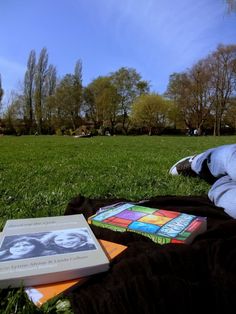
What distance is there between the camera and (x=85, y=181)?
405 cm

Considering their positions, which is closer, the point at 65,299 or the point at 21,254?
the point at 65,299

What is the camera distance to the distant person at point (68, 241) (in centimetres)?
151

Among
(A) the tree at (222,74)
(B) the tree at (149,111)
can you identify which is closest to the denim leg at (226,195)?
(A) the tree at (222,74)

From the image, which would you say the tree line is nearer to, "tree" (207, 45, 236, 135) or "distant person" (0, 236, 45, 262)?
"tree" (207, 45, 236, 135)

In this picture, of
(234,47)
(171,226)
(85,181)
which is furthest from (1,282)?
(234,47)

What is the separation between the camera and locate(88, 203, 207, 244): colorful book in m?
1.69

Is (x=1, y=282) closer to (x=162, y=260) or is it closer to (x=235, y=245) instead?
(x=162, y=260)

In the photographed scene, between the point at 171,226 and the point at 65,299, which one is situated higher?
→ the point at 171,226

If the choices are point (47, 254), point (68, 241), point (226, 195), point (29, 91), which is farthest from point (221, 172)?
point (29, 91)

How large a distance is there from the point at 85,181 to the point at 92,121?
127 ft

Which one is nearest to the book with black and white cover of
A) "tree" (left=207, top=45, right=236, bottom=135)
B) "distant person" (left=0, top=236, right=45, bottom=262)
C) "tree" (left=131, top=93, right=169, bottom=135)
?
"distant person" (left=0, top=236, right=45, bottom=262)

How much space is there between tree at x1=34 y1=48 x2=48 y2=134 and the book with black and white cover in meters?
39.1

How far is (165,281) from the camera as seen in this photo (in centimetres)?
126

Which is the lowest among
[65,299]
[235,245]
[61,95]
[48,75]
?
[65,299]
